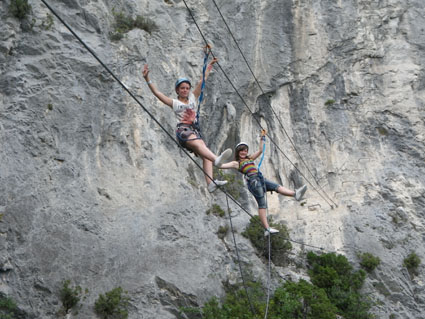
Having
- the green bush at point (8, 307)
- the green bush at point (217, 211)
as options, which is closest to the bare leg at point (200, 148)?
the green bush at point (8, 307)

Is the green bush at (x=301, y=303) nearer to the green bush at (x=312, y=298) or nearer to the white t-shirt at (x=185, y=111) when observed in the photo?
the green bush at (x=312, y=298)

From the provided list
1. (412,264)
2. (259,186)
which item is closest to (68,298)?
(259,186)

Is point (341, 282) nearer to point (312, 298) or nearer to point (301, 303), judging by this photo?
point (312, 298)

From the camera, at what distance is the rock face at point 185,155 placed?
34.1 ft

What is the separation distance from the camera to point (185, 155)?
13656 mm

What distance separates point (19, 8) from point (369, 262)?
38.7 feet

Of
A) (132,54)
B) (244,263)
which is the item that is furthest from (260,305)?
(132,54)

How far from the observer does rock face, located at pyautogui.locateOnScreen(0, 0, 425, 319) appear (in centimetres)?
1040

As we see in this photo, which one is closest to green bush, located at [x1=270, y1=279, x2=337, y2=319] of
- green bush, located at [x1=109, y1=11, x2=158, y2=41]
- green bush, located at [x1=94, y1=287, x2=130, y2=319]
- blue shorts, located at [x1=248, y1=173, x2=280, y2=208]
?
blue shorts, located at [x1=248, y1=173, x2=280, y2=208]

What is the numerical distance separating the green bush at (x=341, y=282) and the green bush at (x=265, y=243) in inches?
27.7

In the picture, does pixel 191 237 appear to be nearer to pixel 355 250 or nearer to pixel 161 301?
pixel 161 301

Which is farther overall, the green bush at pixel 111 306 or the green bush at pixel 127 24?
the green bush at pixel 127 24

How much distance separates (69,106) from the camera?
12.5 metres

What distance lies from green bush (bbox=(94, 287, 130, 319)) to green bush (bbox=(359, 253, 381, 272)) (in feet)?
21.2
